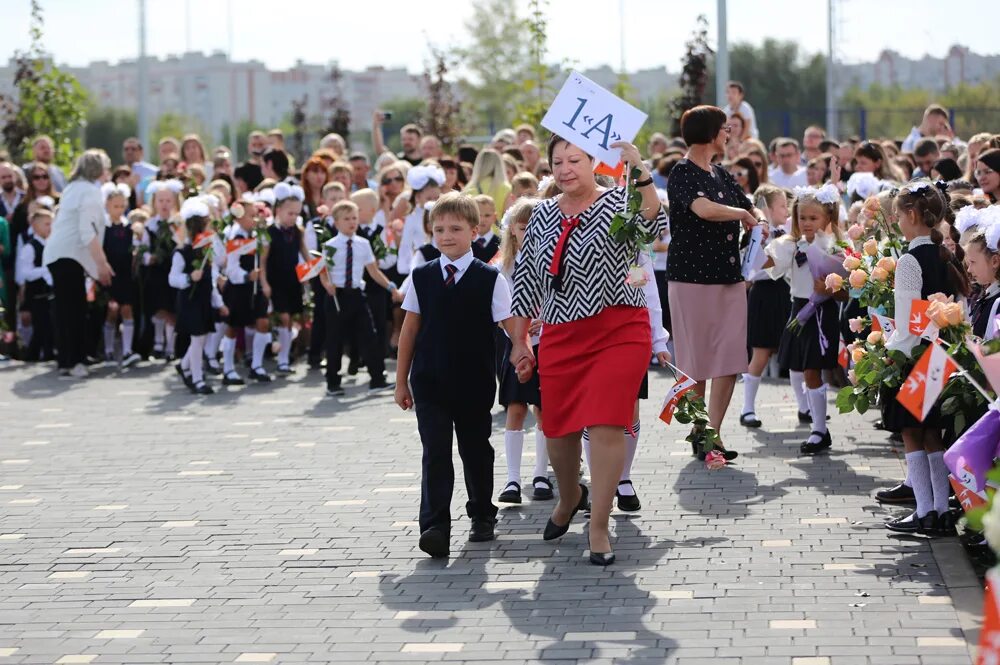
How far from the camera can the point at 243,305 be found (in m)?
15.2

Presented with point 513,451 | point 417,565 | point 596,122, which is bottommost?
point 417,565

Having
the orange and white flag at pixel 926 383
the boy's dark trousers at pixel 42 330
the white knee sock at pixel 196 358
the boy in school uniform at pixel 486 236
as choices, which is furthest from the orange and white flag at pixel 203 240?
the orange and white flag at pixel 926 383

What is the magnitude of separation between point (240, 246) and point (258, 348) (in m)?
1.04

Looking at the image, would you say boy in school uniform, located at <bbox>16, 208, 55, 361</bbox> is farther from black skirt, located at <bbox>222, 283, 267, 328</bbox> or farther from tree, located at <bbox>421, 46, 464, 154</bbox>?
tree, located at <bbox>421, 46, 464, 154</bbox>

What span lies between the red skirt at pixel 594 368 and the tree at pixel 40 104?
17.2m

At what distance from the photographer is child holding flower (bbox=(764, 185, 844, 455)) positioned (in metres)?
10.3

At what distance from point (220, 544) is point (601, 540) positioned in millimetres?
2105

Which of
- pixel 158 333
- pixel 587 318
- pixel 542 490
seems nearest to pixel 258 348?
pixel 158 333

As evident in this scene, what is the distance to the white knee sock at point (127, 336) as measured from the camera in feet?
54.9

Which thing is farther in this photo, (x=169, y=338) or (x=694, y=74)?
(x=694, y=74)

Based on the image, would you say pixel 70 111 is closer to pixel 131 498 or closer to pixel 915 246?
pixel 131 498

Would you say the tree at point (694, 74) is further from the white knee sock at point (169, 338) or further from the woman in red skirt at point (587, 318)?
the woman in red skirt at point (587, 318)

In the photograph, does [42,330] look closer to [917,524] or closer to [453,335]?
[453,335]

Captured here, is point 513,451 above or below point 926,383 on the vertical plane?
below
